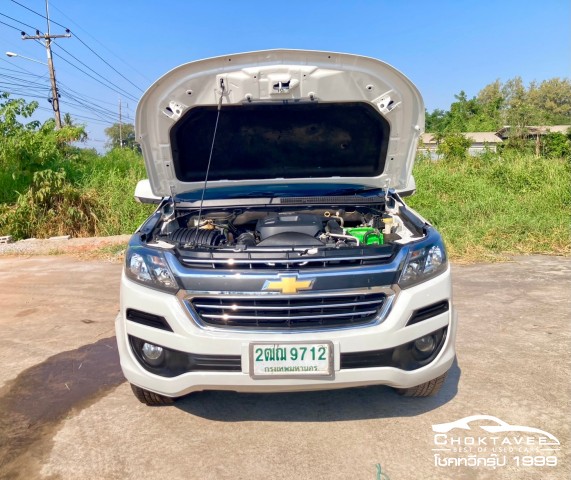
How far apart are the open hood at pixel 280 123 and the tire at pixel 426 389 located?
5.18 ft

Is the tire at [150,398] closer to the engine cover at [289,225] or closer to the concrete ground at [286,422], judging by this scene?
the concrete ground at [286,422]

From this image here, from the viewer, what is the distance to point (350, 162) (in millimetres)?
3775

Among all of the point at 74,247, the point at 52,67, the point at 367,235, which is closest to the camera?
the point at 367,235

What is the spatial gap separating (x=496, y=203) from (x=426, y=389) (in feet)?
24.0

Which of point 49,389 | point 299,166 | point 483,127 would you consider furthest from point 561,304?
point 483,127

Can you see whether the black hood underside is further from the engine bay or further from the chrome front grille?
the chrome front grille

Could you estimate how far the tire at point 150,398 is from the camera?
2770mm

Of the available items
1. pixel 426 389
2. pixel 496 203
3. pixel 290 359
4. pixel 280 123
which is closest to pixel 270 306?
pixel 290 359

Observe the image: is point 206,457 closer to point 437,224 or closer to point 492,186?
point 437,224

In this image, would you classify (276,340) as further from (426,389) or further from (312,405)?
(426,389)

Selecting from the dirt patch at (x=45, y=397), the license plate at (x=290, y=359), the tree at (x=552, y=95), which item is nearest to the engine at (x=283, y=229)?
the license plate at (x=290, y=359)

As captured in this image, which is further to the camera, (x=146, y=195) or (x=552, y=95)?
(x=552, y=95)

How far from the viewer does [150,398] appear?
9.21 feet

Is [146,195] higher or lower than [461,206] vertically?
higher
